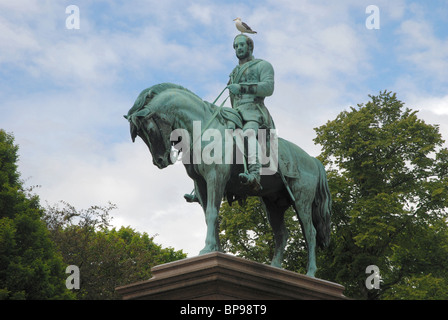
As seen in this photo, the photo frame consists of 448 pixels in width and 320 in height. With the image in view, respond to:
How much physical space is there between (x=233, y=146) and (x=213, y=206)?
1.19 m

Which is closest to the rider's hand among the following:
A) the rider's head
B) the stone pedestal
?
the rider's head

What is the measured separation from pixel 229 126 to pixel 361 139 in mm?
20318

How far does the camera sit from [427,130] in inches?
1240

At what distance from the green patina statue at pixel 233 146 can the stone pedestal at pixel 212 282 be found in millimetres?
699

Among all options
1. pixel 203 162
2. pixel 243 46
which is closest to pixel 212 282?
pixel 203 162

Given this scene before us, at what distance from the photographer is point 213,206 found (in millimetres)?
10820

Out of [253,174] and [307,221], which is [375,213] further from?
[253,174]

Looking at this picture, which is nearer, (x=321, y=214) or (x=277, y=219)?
(x=277, y=219)

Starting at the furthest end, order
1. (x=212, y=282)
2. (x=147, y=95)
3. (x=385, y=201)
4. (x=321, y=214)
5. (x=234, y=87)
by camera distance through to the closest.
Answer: (x=385, y=201), (x=321, y=214), (x=234, y=87), (x=147, y=95), (x=212, y=282)

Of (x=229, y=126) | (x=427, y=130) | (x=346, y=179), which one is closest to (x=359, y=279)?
(x=346, y=179)

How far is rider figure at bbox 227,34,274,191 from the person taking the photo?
12211mm

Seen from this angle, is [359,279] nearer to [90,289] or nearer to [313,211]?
[90,289]

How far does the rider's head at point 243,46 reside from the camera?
42.5ft
